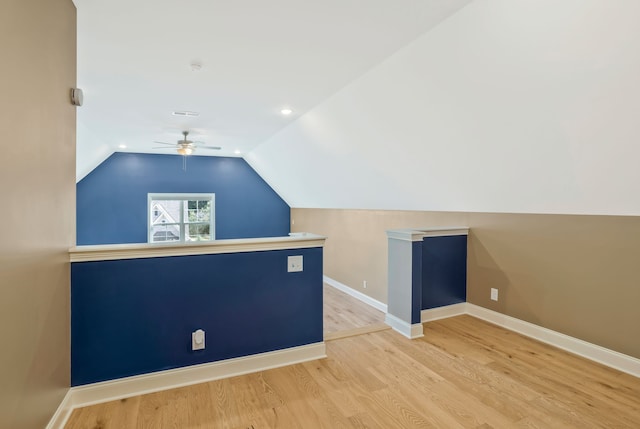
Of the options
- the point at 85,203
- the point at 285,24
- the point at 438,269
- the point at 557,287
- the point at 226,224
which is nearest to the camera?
the point at 285,24

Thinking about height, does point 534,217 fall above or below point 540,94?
below

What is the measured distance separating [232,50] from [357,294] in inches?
164

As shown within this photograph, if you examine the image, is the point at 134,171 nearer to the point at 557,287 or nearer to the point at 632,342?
the point at 557,287

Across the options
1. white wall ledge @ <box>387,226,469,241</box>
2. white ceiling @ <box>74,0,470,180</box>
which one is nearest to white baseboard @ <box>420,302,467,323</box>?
white wall ledge @ <box>387,226,469,241</box>

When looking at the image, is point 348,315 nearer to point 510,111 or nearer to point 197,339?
point 197,339

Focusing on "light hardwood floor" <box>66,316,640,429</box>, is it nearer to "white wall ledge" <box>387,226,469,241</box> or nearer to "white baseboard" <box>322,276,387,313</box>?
→ "white wall ledge" <box>387,226,469,241</box>

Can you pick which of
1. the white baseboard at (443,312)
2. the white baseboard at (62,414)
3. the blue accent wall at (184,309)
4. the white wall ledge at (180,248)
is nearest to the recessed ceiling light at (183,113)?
the white wall ledge at (180,248)

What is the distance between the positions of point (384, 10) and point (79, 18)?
6.98ft

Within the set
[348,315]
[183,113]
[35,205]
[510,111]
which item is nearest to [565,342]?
[510,111]

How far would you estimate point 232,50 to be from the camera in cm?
274

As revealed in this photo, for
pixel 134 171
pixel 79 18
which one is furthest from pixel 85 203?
pixel 79 18

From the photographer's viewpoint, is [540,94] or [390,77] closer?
[540,94]

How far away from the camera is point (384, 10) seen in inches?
86.1

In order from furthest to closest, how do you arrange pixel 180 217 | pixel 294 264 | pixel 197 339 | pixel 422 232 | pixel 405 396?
pixel 180 217, pixel 422 232, pixel 294 264, pixel 197 339, pixel 405 396
